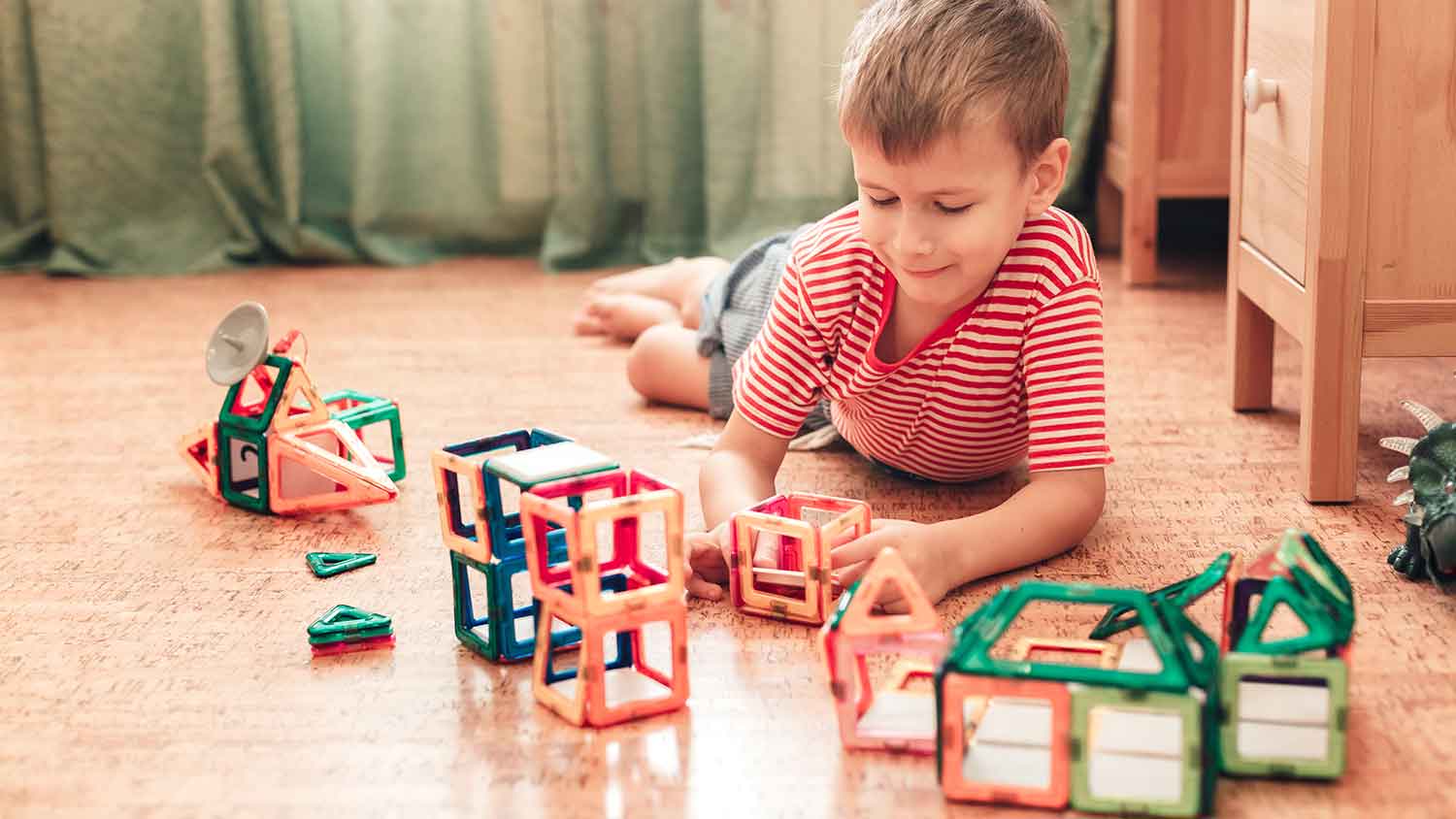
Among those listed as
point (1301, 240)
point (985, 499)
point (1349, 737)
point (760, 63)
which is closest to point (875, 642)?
point (1349, 737)

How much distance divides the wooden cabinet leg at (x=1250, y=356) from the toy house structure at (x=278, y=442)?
0.74 meters

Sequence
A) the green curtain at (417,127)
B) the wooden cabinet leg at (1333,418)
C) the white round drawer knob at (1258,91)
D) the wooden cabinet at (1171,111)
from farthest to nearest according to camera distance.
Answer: the green curtain at (417,127), the wooden cabinet at (1171,111), the white round drawer knob at (1258,91), the wooden cabinet leg at (1333,418)

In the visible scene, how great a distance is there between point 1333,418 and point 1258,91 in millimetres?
285

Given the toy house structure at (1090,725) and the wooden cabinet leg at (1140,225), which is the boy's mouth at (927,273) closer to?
the toy house structure at (1090,725)

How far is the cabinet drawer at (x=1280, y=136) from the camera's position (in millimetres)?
1166

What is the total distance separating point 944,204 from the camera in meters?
0.95

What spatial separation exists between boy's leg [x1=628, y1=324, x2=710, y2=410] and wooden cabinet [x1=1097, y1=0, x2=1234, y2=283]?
73 centimetres

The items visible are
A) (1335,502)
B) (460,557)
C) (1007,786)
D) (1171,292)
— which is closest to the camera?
(1007,786)

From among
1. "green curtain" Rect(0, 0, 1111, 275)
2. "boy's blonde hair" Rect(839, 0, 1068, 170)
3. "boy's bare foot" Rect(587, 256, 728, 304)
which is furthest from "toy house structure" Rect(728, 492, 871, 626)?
"green curtain" Rect(0, 0, 1111, 275)

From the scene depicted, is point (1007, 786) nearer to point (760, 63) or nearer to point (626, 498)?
point (626, 498)

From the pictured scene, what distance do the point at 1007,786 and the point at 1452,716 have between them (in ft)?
0.84

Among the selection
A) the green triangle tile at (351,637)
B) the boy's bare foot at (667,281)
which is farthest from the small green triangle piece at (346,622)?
the boy's bare foot at (667,281)

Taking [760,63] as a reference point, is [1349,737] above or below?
below

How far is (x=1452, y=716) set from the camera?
81 cm
